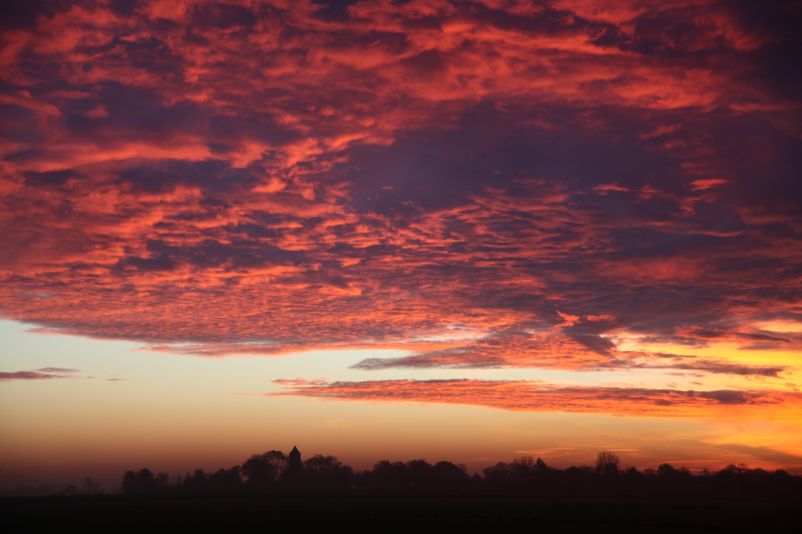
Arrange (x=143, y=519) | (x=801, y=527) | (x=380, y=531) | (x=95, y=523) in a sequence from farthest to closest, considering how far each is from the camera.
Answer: (x=143, y=519), (x=95, y=523), (x=801, y=527), (x=380, y=531)

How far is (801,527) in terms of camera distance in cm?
9281

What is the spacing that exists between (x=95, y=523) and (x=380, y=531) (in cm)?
4325

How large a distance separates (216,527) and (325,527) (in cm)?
1430

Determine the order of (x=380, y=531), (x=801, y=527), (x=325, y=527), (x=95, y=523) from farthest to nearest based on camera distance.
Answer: (x=95, y=523)
(x=801, y=527)
(x=325, y=527)
(x=380, y=531)

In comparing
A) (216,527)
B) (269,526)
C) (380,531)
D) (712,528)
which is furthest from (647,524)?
(216,527)

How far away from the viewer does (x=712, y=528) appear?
92.9 metres

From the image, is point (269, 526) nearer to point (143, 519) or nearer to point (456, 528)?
point (456, 528)

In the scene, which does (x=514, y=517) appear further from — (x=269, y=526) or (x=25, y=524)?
(x=25, y=524)

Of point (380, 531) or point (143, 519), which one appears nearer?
point (380, 531)

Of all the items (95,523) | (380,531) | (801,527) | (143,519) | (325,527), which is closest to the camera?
(380,531)

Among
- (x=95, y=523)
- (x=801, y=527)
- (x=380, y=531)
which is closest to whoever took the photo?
(x=380, y=531)

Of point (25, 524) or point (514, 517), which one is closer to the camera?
point (25, 524)

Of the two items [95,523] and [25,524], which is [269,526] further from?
[25,524]

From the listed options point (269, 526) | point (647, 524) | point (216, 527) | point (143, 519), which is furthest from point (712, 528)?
point (143, 519)
